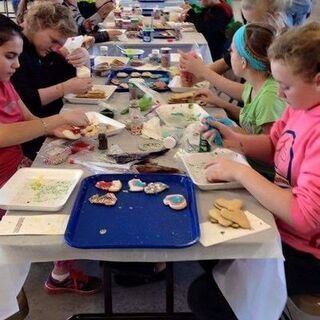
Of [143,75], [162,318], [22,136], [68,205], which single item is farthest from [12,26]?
[162,318]

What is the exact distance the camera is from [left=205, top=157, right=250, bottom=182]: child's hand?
1160mm

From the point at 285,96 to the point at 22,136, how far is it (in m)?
0.83

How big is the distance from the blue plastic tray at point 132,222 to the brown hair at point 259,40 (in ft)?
2.11

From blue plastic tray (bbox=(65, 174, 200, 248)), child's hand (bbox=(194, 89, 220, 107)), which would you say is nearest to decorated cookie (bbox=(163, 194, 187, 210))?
blue plastic tray (bbox=(65, 174, 200, 248))

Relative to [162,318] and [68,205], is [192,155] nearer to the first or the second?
[68,205]

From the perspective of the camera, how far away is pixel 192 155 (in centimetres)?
137

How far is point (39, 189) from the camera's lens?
1180mm

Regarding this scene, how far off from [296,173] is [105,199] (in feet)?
1.64

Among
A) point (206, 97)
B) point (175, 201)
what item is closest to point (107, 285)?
point (175, 201)

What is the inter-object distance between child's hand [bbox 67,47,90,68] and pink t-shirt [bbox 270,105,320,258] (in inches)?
45.2

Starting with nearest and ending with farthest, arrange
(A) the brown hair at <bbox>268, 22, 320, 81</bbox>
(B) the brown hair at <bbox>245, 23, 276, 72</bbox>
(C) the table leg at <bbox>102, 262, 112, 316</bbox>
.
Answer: (A) the brown hair at <bbox>268, 22, 320, 81</bbox> → (C) the table leg at <bbox>102, 262, 112, 316</bbox> → (B) the brown hair at <bbox>245, 23, 276, 72</bbox>

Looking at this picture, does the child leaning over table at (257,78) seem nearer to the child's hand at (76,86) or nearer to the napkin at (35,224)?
the child's hand at (76,86)

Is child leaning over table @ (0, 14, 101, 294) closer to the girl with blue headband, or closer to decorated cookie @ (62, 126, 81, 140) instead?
decorated cookie @ (62, 126, 81, 140)

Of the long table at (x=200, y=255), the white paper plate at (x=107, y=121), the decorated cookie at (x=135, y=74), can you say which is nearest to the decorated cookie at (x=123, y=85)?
the decorated cookie at (x=135, y=74)
